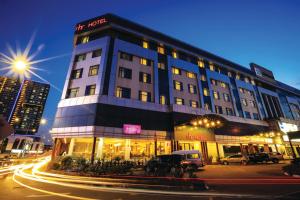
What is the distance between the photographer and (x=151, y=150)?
28641 millimetres

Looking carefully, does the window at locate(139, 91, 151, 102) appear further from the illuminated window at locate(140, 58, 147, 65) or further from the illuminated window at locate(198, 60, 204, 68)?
the illuminated window at locate(198, 60, 204, 68)

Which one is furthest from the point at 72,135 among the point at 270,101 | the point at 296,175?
the point at 270,101

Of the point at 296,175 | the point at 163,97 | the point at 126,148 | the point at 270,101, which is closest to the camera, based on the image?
the point at 296,175

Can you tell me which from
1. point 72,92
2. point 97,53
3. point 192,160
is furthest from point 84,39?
point 192,160

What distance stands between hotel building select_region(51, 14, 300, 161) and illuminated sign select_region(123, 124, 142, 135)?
0.51ft

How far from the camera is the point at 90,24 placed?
32688mm

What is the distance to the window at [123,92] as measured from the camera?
2773cm

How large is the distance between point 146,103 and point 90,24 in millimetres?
19851

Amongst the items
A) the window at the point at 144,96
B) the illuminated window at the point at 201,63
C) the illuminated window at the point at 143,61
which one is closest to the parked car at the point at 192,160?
the window at the point at 144,96

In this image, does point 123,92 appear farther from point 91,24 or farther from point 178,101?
point 91,24

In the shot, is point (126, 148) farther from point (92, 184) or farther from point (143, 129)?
point (92, 184)

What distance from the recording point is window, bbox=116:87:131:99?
27734mm

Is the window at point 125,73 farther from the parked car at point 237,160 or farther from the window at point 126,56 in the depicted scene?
the parked car at point 237,160

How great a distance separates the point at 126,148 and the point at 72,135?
8.43m
